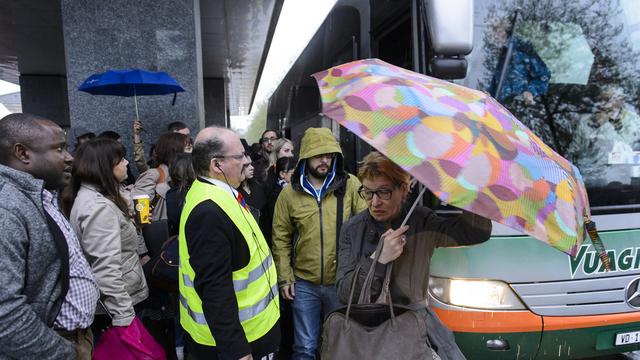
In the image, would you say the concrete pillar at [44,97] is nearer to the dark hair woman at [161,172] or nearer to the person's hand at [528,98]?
the dark hair woman at [161,172]

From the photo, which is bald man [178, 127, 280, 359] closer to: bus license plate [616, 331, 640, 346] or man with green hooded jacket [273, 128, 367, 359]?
man with green hooded jacket [273, 128, 367, 359]

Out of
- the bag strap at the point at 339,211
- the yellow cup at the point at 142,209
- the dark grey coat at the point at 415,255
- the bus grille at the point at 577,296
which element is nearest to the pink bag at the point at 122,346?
the yellow cup at the point at 142,209

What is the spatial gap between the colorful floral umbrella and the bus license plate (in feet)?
5.82

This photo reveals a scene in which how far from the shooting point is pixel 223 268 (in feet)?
5.83

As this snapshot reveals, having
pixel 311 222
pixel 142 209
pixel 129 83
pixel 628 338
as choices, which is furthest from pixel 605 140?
pixel 129 83

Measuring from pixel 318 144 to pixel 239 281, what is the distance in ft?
4.15

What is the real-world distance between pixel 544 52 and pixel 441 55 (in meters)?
0.96

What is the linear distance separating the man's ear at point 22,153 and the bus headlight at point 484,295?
7.43 feet

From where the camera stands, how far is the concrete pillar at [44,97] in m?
14.2

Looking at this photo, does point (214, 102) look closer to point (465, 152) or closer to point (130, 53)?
point (130, 53)

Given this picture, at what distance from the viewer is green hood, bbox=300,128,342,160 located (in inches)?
112

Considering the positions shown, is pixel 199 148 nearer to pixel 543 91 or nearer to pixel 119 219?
pixel 119 219

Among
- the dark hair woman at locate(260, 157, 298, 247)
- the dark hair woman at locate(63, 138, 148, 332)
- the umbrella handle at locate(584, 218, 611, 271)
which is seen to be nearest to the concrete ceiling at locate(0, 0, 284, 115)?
the dark hair woman at locate(260, 157, 298, 247)

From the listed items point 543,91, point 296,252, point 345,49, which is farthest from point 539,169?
point 345,49
